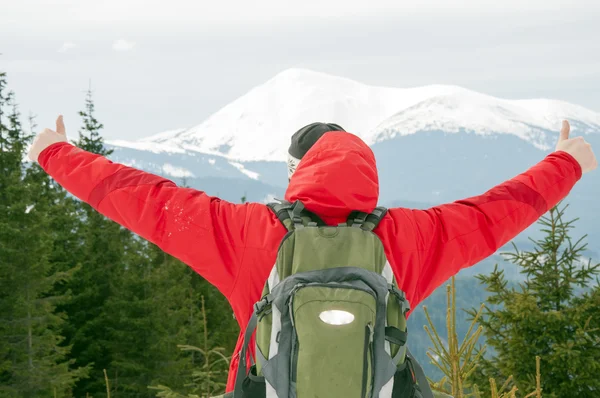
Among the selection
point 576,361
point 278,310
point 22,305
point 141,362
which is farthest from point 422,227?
point 141,362

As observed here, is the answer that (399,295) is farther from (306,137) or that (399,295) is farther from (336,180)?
(306,137)

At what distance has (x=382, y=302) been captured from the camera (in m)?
2.42

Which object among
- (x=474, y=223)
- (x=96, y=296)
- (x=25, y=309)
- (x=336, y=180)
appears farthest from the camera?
(x=96, y=296)

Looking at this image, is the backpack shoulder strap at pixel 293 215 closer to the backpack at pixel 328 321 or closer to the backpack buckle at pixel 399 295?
the backpack at pixel 328 321

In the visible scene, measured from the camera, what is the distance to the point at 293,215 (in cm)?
251

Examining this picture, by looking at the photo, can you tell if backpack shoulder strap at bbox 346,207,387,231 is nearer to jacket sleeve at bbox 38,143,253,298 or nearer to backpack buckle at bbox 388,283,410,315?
backpack buckle at bbox 388,283,410,315

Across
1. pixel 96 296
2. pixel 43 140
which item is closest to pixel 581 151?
pixel 43 140

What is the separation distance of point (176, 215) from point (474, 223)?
1.19 meters

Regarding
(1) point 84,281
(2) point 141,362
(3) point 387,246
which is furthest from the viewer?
(1) point 84,281

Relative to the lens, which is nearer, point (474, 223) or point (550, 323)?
point (474, 223)

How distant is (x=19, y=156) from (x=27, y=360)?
8.05 m

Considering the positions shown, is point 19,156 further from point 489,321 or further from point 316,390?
point 316,390

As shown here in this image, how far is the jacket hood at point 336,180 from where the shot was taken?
2.47m

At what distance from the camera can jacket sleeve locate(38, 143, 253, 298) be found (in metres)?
2.55
